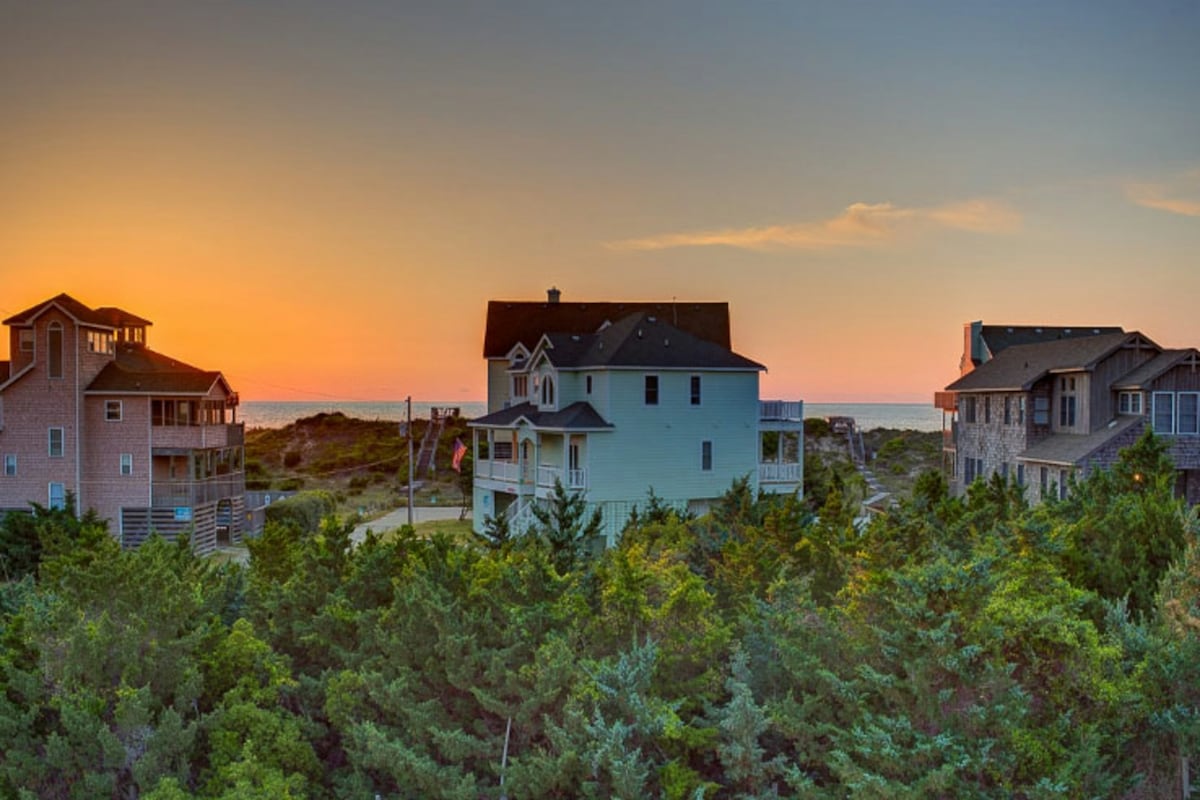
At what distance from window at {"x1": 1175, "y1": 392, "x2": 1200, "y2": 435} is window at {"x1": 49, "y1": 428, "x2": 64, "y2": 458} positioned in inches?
1405

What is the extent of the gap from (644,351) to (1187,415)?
16.1 meters

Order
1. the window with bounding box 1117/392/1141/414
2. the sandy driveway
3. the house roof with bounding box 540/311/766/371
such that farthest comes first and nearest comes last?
the sandy driveway
the house roof with bounding box 540/311/766/371
the window with bounding box 1117/392/1141/414

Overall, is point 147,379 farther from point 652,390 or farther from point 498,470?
point 652,390

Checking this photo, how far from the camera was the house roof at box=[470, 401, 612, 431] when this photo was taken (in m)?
30.1

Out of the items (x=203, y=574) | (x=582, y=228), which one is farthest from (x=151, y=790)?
(x=582, y=228)

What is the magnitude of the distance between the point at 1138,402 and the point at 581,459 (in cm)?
1686

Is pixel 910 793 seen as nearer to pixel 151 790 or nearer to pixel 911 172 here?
pixel 151 790

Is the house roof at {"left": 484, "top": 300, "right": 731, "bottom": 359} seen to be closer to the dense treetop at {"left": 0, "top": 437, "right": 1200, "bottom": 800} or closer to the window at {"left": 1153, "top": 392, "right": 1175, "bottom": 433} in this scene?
the window at {"left": 1153, "top": 392, "right": 1175, "bottom": 433}

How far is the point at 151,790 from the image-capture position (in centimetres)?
891

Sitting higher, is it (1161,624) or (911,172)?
(911,172)

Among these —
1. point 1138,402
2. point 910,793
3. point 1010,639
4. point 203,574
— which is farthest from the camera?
point 1138,402

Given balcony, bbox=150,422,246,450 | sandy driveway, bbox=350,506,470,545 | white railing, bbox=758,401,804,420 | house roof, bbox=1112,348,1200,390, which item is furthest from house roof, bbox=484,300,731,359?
house roof, bbox=1112,348,1200,390

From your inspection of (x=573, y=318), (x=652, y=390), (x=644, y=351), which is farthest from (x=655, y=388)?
(x=573, y=318)

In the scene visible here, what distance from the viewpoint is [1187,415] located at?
2856 cm
